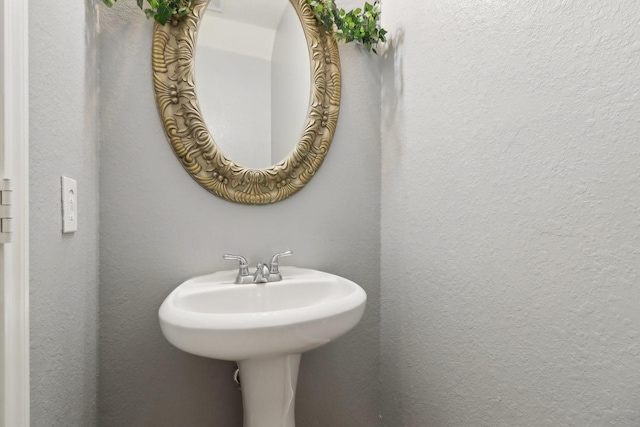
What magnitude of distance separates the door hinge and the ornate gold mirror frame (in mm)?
567

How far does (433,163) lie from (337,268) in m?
0.49

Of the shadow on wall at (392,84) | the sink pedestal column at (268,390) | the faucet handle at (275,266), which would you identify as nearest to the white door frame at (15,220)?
the sink pedestal column at (268,390)

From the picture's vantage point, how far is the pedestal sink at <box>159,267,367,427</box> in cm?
67

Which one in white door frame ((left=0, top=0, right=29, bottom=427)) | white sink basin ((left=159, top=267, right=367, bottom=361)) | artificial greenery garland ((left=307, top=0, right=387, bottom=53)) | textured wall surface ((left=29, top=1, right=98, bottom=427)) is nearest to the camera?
white door frame ((left=0, top=0, right=29, bottom=427))

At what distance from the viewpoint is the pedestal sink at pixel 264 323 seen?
0.67 m

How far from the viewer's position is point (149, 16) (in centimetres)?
94

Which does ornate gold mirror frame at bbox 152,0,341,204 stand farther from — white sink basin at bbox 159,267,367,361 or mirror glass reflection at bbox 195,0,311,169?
white sink basin at bbox 159,267,367,361

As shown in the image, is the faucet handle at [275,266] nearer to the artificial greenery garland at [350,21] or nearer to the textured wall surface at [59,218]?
the textured wall surface at [59,218]

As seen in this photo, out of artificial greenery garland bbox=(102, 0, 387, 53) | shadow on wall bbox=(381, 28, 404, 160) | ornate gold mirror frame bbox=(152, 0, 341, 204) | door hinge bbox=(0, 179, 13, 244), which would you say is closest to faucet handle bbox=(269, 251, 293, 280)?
ornate gold mirror frame bbox=(152, 0, 341, 204)

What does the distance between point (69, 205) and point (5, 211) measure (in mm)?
274

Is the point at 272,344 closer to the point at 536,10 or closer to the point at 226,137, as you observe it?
the point at 226,137

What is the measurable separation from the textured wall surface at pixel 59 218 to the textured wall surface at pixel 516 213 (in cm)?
92

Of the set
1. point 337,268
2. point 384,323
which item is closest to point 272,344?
point 337,268

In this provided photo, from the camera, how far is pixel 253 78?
1.09 m
